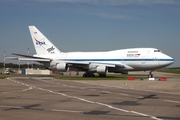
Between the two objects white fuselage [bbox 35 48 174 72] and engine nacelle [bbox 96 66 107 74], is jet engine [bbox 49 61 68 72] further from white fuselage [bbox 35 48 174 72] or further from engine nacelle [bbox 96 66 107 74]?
engine nacelle [bbox 96 66 107 74]

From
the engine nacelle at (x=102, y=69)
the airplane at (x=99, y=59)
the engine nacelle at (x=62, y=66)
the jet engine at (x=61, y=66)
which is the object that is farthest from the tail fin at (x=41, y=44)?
the engine nacelle at (x=102, y=69)

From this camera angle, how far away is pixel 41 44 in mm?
51219

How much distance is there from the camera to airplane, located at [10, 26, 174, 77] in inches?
1662

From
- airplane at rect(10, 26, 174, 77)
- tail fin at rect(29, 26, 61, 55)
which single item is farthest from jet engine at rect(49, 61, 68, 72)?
tail fin at rect(29, 26, 61, 55)

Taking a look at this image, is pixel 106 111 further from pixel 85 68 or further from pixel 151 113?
pixel 85 68

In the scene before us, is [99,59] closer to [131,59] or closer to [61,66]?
[131,59]

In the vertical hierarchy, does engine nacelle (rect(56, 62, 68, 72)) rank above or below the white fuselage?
below

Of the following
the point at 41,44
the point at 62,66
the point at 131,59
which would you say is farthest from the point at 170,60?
the point at 41,44

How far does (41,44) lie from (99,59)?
11841mm

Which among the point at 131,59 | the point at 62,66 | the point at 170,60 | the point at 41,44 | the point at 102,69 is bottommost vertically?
the point at 102,69

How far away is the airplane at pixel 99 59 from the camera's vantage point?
42219 mm

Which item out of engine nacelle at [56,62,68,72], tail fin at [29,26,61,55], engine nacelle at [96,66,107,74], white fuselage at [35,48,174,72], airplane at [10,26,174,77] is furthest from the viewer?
tail fin at [29,26,61,55]

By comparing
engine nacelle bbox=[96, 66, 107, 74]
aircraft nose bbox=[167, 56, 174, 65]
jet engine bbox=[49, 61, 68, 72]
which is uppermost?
aircraft nose bbox=[167, 56, 174, 65]

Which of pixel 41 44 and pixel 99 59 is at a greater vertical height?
pixel 41 44
